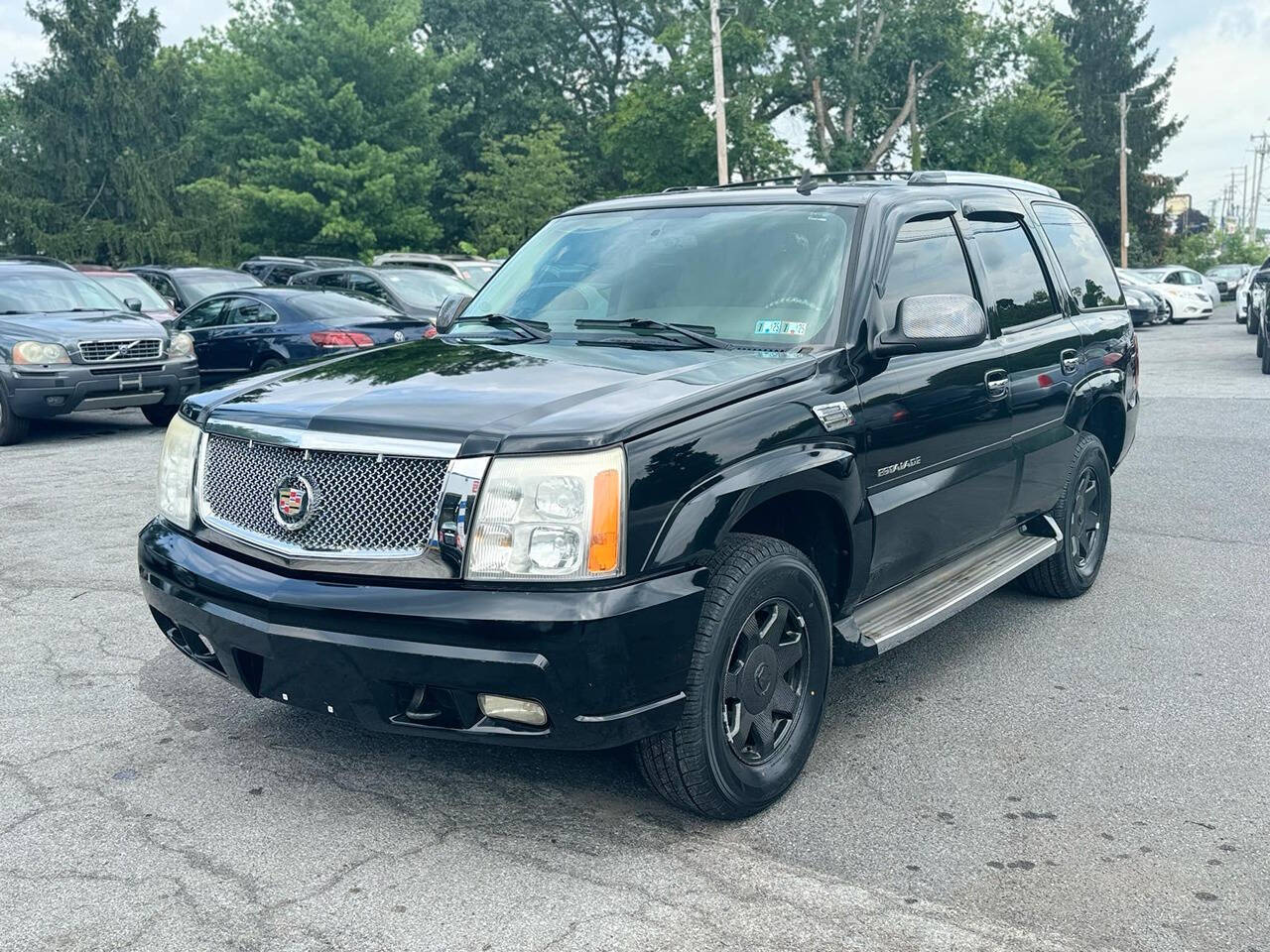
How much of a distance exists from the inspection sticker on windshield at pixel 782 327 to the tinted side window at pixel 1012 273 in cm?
124

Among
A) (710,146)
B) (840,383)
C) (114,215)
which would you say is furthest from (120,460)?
(114,215)

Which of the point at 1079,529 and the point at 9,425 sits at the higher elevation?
the point at 9,425

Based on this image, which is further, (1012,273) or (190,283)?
(190,283)

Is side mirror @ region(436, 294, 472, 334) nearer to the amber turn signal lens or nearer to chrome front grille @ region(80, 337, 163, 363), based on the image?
the amber turn signal lens

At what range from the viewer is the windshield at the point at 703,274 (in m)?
4.25

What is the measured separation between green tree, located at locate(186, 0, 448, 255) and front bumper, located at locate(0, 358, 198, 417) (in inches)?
973

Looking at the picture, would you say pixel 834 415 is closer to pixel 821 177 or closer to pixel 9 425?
pixel 821 177

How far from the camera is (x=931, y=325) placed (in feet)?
13.3

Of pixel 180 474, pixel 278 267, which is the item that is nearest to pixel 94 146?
pixel 278 267

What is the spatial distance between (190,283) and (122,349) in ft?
20.3

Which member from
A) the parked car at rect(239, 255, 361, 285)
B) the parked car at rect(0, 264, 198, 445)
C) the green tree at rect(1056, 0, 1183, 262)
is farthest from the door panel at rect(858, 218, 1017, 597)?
the green tree at rect(1056, 0, 1183, 262)

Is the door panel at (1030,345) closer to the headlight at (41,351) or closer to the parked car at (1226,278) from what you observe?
the headlight at (41,351)

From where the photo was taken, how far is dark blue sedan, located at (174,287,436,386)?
12539 mm

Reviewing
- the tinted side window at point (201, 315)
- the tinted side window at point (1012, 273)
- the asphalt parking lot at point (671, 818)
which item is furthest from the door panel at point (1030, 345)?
the tinted side window at point (201, 315)
